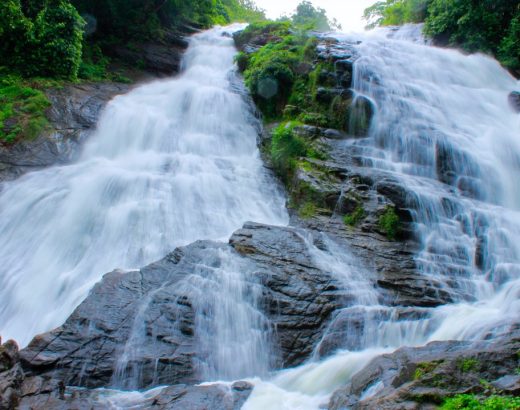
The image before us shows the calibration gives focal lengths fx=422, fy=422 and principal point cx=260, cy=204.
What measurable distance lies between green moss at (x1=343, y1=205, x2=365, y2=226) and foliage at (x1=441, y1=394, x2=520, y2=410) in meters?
5.82

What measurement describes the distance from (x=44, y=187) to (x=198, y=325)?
661 centimetres

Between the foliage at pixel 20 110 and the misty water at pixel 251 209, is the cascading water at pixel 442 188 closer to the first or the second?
the misty water at pixel 251 209

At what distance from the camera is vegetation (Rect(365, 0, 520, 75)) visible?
1725 cm

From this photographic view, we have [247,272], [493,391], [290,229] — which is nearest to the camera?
[493,391]

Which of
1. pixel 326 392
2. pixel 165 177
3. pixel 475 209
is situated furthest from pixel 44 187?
pixel 475 209

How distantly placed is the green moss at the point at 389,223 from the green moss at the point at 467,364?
4.80m

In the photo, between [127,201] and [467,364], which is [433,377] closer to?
[467,364]

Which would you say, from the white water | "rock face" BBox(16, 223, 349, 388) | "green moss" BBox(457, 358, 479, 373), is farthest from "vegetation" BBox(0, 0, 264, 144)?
"green moss" BBox(457, 358, 479, 373)

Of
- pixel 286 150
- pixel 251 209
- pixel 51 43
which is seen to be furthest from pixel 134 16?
pixel 251 209

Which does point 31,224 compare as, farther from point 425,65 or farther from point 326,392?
point 425,65

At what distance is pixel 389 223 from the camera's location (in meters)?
9.37

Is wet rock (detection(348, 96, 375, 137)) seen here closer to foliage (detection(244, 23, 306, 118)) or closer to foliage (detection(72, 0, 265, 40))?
foliage (detection(244, 23, 306, 118))

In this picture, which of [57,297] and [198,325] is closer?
[198,325]

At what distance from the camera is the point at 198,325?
22.9ft
